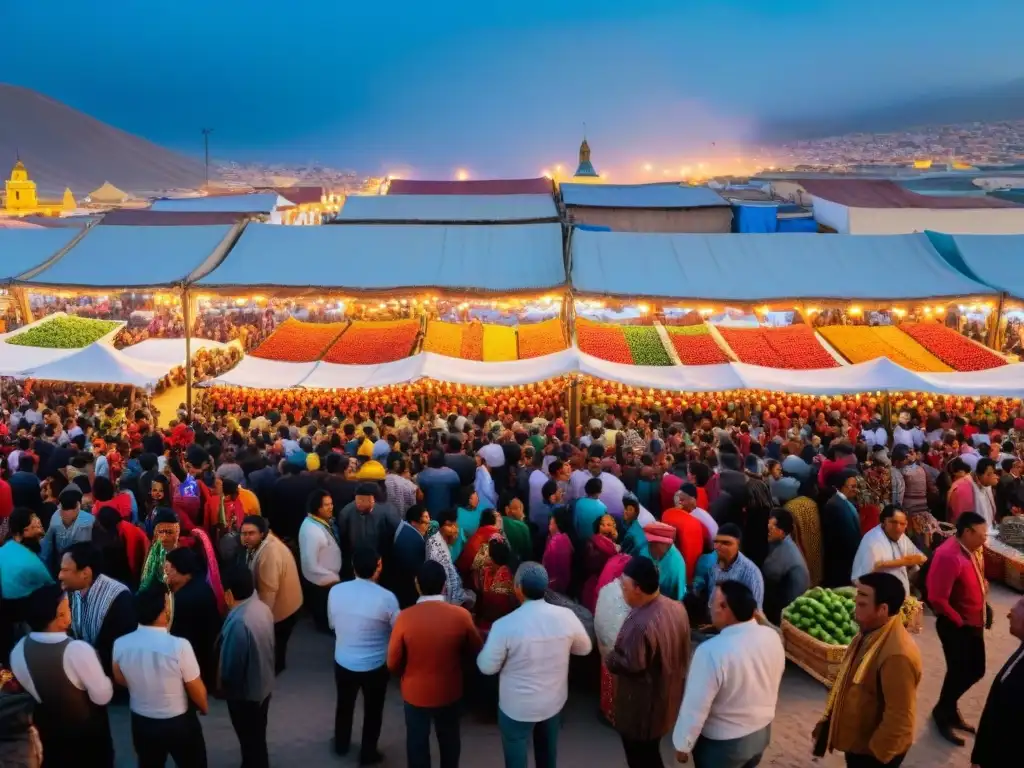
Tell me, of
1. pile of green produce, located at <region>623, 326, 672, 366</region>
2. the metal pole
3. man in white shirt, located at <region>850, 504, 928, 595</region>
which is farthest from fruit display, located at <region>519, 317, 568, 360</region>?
man in white shirt, located at <region>850, 504, 928, 595</region>

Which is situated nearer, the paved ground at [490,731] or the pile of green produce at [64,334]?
the paved ground at [490,731]

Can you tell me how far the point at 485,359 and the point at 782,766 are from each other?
7467 millimetres

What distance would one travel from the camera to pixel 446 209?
19156 millimetres

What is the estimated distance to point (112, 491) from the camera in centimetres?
539

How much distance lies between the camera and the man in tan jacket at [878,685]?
10.4 ft

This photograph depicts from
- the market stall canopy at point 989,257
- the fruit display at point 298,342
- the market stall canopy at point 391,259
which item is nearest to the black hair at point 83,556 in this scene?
the fruit display at point 298,342

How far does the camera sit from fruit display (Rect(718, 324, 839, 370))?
10406mm

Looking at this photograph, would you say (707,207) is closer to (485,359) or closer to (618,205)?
(618,205)

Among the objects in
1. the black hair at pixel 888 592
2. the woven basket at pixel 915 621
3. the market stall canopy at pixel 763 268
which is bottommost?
the woven basket at pixel 915 621

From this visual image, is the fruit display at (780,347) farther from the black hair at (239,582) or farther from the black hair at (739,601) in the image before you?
the black hair at (239,582)

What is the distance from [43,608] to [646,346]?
8.77 meters

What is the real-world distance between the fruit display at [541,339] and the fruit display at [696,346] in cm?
156

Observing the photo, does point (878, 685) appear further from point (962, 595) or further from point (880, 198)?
point (880, 198)

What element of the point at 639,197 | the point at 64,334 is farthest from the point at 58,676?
the point at 639,197
